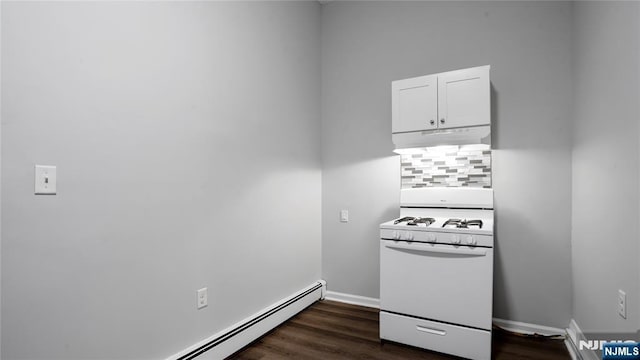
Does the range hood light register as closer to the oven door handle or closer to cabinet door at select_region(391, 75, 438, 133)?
cabinet door at select_region(391, 75, 438, 133)

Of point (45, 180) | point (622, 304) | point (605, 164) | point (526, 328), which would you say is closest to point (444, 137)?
point (605, 164)

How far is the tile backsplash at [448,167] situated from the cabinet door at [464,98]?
0.31 meters

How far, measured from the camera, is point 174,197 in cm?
177

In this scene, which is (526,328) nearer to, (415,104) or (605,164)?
(605,164)

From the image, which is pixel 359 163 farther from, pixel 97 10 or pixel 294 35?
pixel 97 10

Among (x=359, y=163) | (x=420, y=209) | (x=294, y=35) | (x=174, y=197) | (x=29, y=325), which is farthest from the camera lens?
(x=359, y=163)

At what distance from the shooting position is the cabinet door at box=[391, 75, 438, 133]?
7.76ft

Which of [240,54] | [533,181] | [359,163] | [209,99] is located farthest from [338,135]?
[533,181]

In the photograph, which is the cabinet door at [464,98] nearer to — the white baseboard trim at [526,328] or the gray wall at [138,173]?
the gray wall at [138,173]

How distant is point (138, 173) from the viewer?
1595mm

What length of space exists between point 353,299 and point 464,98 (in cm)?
206

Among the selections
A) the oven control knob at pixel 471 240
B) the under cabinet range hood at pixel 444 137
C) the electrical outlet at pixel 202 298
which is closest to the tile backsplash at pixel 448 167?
the under cabinet range hood at pixel 444 137

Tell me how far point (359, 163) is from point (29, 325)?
2513mm

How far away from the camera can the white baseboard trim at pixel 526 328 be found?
7.66 feet
